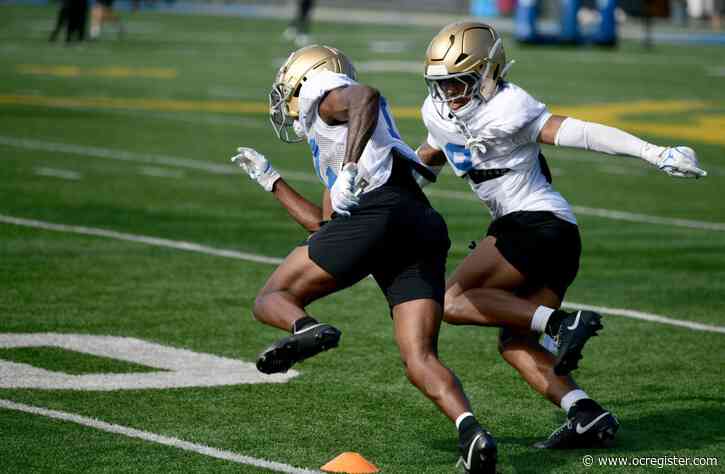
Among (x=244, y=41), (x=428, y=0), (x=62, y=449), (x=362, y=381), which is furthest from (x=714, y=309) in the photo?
(x=428, y=0)

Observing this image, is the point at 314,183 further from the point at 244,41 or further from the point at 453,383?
the point at 244,41

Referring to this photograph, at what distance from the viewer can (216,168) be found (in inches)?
632

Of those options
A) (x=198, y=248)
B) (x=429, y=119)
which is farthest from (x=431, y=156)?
(x=198, y=248)

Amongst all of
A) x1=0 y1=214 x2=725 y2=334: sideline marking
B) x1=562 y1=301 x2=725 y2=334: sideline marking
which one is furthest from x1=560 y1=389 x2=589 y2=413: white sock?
x1=0 y1=214 x2=725 y2=334: sideline marking

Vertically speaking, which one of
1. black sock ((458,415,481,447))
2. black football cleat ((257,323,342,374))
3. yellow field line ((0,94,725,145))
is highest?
black football cleat ((257,323,342,374))

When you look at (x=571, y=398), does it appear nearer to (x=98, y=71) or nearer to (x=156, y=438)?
(x=156, y=438)

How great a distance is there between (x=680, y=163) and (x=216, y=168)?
1044 centimetres

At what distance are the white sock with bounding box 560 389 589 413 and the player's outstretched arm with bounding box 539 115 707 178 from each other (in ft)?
3.30

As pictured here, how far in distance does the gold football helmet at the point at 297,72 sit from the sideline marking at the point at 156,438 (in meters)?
1.39

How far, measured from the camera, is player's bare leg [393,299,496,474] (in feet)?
18.1

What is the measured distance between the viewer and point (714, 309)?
9617 millimetres

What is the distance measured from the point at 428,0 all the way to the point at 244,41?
21.1 m

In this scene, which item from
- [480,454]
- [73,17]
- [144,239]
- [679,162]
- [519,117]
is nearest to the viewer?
[480,454]

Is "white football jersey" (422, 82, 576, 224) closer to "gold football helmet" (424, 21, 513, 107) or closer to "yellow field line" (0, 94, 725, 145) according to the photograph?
"gold football helmet" (424, 21, 513, 107)
